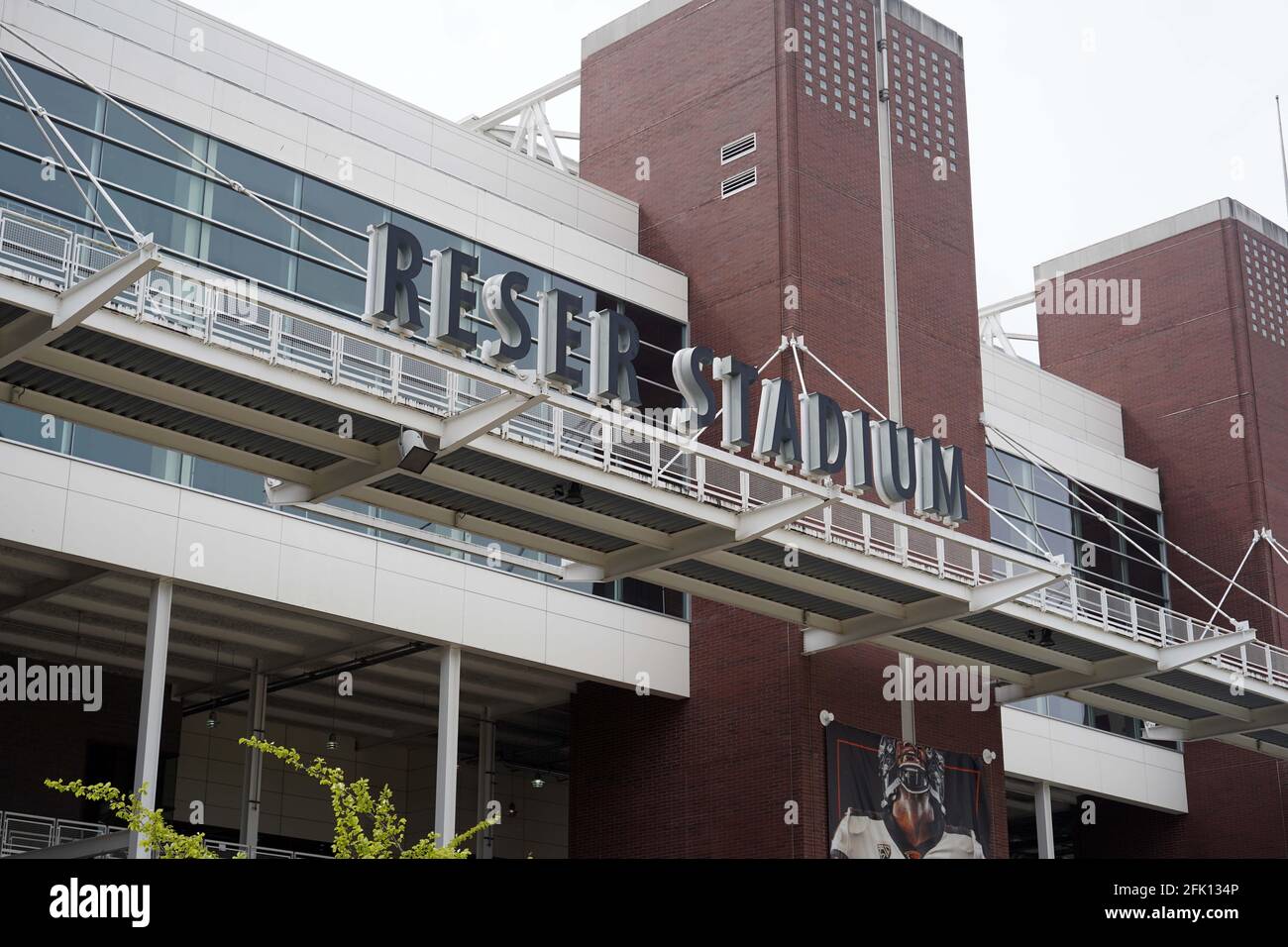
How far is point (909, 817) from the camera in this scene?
3002cm

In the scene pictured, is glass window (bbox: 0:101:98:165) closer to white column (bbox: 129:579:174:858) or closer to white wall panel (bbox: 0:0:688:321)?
white wall panel (bbox: 0:0:688:321)

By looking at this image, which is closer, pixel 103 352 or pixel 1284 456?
pixel 103 352

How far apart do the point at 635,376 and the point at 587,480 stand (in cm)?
267

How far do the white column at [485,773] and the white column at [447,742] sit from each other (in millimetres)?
5401

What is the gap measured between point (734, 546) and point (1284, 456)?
2460 cm

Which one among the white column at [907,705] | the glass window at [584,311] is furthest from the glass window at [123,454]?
the white column at [907,705]

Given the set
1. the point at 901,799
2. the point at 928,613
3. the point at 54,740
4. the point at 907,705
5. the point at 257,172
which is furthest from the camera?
the point at 907,705

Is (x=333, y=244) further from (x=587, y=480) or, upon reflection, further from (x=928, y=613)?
(x=928, y=613)

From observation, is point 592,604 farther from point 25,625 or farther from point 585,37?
point 585,37

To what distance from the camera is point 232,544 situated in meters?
24.8

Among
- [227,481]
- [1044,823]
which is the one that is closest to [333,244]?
[227,481]
